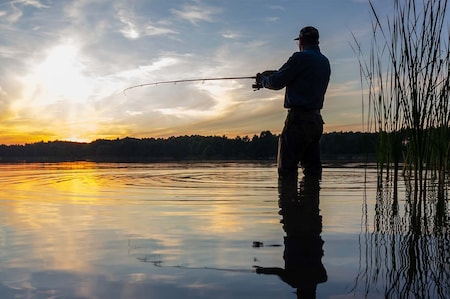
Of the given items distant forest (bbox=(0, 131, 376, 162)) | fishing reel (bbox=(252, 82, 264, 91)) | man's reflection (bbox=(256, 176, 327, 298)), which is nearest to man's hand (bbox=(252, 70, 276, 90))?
fishing reel (bbox=(252, 82, 264, 91))

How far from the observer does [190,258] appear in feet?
6.13

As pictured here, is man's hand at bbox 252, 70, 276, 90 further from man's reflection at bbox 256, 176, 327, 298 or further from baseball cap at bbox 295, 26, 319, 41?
A: man's reflection at bbox 256, 176, 327, 298

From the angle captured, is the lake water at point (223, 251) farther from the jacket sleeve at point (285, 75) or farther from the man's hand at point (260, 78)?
the man's hand at point (260, 78)

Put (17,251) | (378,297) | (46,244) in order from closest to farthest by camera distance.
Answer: (378,297), (17,251), (46,244)

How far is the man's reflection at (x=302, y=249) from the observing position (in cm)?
152

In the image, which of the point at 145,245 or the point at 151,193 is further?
the point at 151,193

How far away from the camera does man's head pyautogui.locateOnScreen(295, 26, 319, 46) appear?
21.3 feet

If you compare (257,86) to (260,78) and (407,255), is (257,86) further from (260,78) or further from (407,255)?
(407,255)

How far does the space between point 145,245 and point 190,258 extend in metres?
0.34

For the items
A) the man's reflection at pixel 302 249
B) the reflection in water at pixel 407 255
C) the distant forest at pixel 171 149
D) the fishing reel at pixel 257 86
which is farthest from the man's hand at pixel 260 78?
the distant forest at pixel 171 149

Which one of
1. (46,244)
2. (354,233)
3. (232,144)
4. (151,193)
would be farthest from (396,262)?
(232,144)

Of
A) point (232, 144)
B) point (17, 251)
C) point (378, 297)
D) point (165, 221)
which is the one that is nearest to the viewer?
point (378, 297)

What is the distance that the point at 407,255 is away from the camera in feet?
5.97

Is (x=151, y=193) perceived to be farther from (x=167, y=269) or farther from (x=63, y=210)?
(x=167, y=269)
